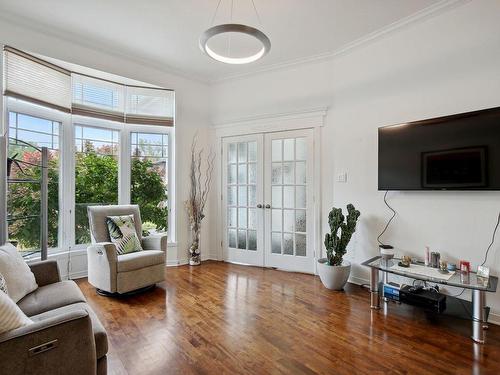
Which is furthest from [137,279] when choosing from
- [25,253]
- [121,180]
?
[121,180]

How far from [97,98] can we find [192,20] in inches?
71.4

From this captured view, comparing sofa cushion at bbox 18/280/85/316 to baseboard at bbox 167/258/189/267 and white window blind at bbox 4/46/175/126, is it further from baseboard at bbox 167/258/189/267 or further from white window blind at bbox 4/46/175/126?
white window blind at bbox 4/46/175/126

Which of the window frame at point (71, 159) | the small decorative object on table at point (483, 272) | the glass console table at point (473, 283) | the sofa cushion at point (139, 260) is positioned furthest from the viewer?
the window frame at point (71, 159)

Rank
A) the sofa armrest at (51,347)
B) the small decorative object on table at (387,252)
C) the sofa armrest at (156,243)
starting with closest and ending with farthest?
the sofa armrest at (51,347) → the small decorative object on table at (387,252) → the sofa armrest at (156,243)

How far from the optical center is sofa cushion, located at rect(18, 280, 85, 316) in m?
1.80

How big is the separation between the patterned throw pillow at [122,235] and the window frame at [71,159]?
0.73 m

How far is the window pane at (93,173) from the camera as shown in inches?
148

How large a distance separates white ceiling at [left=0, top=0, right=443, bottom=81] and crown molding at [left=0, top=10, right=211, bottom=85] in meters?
0.01

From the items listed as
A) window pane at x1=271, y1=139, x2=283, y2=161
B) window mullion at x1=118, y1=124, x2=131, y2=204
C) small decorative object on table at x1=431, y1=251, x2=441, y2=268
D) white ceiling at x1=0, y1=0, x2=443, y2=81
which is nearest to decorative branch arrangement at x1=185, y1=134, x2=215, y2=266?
window mullion at x1=118, y1=124, x2=131, y2=204

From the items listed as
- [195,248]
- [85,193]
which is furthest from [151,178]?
[195,248]

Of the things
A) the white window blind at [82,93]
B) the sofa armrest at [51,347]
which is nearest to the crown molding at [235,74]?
the white window blind at [82,93]

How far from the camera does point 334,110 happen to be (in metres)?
3.66

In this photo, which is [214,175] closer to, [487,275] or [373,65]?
[373,65]

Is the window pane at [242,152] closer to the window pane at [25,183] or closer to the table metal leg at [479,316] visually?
the window pane at [25,183]
